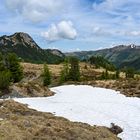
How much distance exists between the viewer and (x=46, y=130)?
30.0 meters

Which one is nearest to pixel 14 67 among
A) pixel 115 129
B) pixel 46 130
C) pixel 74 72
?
pixel 74 72

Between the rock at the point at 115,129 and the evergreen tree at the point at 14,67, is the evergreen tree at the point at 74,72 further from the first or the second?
the rock at the point at 115,129

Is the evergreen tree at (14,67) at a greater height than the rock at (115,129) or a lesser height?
greater

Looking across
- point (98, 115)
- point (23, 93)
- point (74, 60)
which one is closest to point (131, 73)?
point (74, 60)

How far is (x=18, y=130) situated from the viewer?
28969mm

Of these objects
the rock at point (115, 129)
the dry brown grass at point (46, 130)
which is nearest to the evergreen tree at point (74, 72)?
the dry brown grass at point (46, 130)

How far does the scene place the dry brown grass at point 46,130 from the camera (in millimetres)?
28266

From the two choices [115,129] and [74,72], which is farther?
[74,72]

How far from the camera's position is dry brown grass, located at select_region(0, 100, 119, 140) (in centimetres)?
2827

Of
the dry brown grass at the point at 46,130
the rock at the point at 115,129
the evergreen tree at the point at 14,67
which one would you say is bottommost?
the rock at the point at 115,129

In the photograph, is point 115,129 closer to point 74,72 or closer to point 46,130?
point 46,130

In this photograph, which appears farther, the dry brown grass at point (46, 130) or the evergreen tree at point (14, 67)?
the evergreen tree at point (14, 67)

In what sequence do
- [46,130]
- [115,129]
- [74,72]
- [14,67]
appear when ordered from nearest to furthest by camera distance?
[46,130] → [115,129] → [14,67] → [74,72]

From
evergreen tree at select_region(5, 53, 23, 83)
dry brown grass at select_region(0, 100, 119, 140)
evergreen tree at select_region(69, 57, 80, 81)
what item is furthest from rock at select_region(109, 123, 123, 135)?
evergreen tree at select_region(69, 57, 80, 81)
